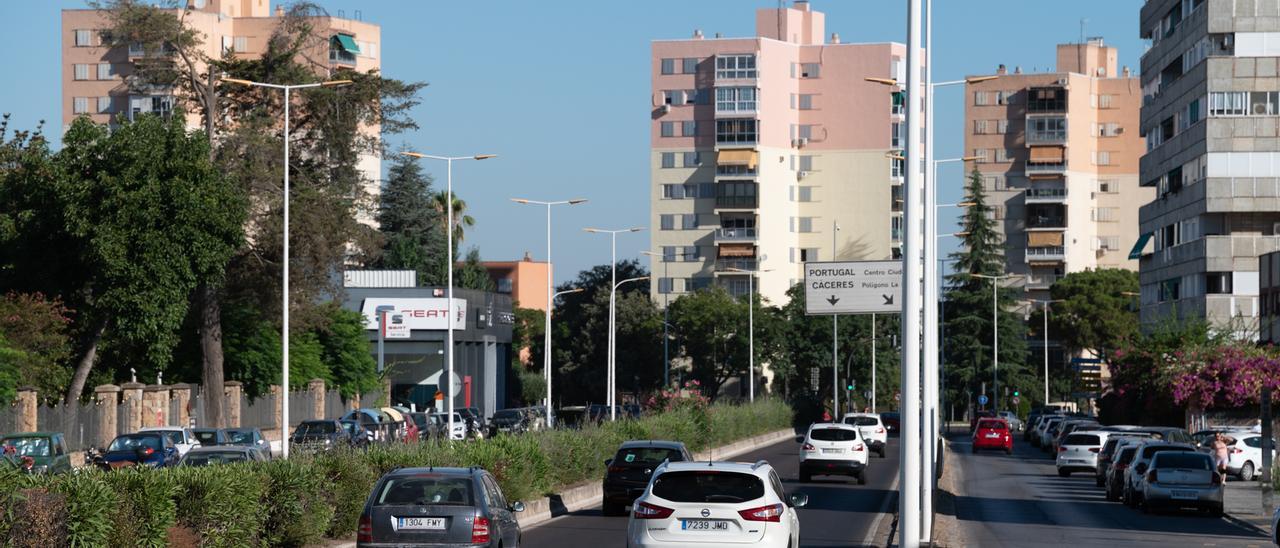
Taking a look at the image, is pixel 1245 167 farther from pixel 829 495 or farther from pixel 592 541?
pixel 592 541

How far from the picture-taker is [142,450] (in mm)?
35625

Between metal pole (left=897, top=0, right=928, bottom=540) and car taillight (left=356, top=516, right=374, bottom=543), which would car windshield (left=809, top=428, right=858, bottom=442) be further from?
car taillight (left=356, top=516, right=374, bottom=543)

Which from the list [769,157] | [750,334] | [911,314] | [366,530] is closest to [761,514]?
[911,314]

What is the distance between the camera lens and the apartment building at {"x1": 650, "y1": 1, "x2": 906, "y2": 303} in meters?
120

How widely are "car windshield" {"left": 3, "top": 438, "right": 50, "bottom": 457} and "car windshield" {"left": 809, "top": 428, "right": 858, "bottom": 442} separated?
18981 millimetres

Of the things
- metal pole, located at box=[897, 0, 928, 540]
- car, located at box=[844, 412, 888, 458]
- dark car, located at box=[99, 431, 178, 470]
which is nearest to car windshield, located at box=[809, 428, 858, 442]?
car, located at box=[844, 412, 888, 458]

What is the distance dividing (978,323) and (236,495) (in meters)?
98.0

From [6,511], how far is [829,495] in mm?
24754

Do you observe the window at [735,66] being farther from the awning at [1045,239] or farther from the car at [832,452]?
the car at [832,452]

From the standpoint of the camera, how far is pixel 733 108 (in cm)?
11962

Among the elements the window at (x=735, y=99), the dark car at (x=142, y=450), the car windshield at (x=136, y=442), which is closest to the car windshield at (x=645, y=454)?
the dark car at (x=142, y=450)

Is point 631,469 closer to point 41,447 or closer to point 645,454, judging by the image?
point 645,454

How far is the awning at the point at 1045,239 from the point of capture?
133 metres

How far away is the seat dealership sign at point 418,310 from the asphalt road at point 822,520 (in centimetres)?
4369
